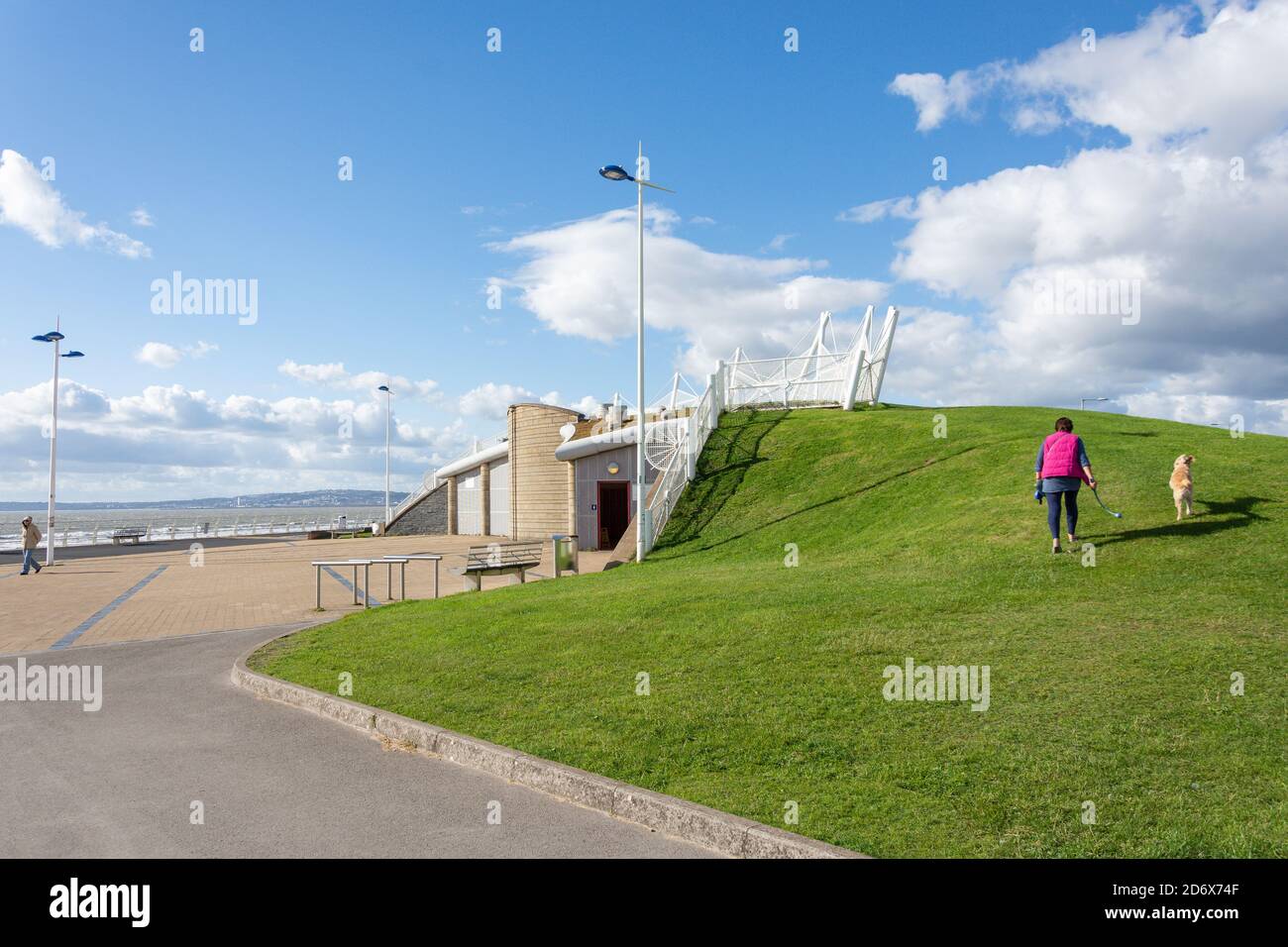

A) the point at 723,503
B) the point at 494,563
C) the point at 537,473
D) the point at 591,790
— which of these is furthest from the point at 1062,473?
the point at 537,473

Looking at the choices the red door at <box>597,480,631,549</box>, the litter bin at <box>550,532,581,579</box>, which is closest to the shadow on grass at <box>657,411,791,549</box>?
the litter bin at <box>550,532,581,579</box>

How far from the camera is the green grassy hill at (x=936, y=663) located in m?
4.52

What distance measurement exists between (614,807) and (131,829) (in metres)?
2.87

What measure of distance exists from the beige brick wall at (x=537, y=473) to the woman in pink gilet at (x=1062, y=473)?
2471 cm

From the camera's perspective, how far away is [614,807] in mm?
5035

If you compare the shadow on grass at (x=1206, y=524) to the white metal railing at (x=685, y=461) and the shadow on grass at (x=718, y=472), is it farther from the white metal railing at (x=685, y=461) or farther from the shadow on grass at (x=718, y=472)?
the white metal railing at (x=685, y=461)

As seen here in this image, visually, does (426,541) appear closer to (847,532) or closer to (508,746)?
(847,532)

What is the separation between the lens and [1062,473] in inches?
414
